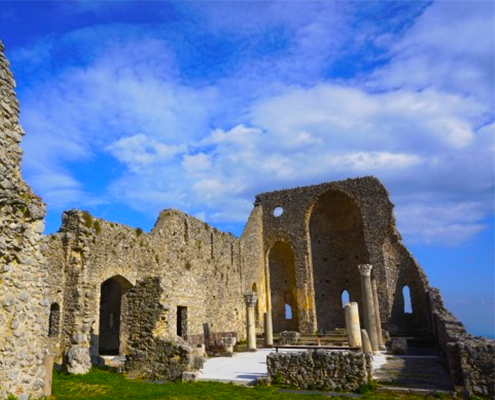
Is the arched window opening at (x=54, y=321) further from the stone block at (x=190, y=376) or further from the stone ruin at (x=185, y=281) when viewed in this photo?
the stone block at (x=190, y=376)

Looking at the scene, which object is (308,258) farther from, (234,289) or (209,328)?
(209,328)

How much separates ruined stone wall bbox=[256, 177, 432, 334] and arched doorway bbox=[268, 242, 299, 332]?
2236mm

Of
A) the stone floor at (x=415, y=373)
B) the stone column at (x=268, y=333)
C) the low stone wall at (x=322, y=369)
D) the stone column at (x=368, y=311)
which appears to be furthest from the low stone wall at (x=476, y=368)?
the stone column at (x=268, y=333)

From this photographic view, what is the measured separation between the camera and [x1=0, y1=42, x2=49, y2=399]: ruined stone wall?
627 cm

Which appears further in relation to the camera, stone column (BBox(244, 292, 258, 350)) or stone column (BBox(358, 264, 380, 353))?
stone column (BBox(244, 292, 258, 350))

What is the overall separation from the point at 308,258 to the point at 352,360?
20957 mm

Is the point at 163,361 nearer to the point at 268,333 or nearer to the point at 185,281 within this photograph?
the point at 185,281

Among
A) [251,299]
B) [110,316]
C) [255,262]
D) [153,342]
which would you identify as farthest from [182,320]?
[255,262]

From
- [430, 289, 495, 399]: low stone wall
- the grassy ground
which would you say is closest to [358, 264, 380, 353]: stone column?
[430, 289, 495, 399]: low stone wall

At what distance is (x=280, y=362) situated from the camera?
33.4ft

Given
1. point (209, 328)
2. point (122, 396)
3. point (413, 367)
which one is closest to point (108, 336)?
point (209, 328)

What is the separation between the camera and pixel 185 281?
20531 mm

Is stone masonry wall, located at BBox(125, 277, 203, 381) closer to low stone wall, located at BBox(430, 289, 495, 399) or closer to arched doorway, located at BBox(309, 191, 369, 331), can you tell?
low stone wall, located at BBox(430, 289, 495, 399)

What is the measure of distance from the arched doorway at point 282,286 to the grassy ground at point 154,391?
23.1 m
